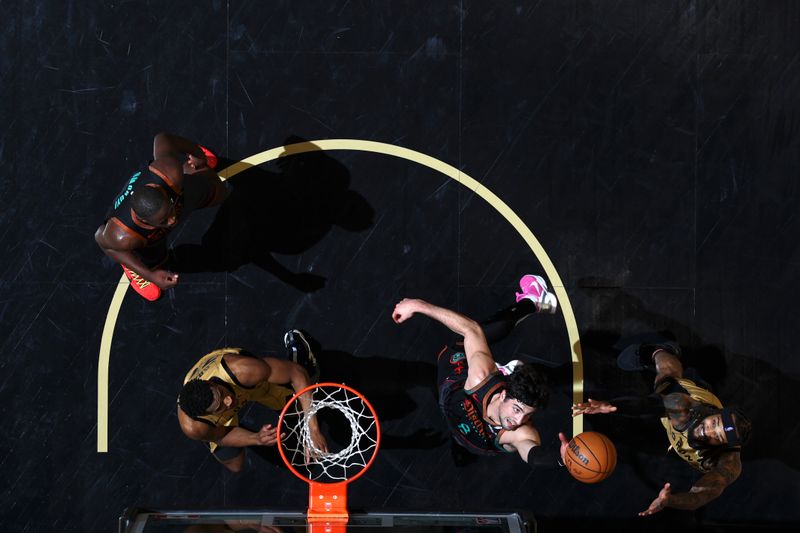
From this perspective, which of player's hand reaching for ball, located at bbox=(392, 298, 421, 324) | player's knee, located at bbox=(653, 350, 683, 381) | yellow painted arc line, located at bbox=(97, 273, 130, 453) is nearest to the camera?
player's hand reaching for ball, located at bbox=(392, 298, 421, 324)

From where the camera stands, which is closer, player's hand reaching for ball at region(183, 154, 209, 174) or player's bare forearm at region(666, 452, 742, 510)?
player's bare forearm at region(666, 452, 742, 510)

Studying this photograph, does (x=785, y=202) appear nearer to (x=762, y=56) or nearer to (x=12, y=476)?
(x=762, y=56)

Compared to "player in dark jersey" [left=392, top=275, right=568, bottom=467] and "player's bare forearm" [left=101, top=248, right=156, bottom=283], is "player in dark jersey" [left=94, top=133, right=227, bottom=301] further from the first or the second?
"player in dark jersey" [left=392, top=275, right=568, bottom=467]

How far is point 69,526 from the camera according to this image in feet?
25.3

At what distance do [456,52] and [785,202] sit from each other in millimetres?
3768

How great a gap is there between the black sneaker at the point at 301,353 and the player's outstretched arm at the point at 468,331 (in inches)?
50.7

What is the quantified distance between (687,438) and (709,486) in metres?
0.50

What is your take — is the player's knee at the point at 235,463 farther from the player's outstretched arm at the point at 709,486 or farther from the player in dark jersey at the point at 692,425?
the player's outstretched arm at the point at 709,486

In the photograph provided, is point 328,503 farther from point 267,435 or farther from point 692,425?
point 692,425

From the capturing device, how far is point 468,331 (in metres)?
6.84

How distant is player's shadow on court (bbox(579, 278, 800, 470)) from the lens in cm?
785

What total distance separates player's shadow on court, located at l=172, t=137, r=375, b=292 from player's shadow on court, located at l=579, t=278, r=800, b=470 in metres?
2.67

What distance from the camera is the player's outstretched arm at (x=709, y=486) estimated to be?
6734mm

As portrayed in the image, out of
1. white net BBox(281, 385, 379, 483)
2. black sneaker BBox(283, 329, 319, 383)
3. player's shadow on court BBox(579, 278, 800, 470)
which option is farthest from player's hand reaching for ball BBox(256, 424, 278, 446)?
player's shadow on court BBox(579, 278, 800, 470)
